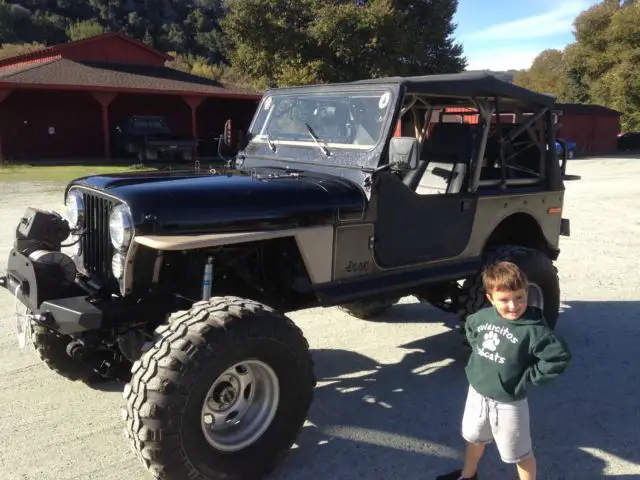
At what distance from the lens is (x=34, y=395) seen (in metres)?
3.91

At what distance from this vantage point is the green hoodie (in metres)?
2.51

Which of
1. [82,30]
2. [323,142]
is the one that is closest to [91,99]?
[323,142]

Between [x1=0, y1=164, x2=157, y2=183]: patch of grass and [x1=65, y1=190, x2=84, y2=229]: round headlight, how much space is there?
12310mm

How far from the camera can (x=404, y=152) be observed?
140 inches

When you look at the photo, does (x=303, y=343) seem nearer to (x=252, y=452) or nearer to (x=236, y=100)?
(x=252, y=452)

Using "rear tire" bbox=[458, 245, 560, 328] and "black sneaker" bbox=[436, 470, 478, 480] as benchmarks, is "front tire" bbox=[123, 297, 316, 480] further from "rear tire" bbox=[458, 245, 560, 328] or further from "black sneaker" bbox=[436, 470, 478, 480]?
"rear tire" bbox=[458, 245, 560, 328]

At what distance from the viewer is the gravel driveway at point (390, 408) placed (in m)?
3.20

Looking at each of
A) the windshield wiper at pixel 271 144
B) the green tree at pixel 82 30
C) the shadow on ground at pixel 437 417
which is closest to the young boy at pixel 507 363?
the shadow on ground at pixel 437 417

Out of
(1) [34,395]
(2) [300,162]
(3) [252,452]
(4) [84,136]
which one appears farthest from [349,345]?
(4) [84,136]

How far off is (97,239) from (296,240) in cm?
111

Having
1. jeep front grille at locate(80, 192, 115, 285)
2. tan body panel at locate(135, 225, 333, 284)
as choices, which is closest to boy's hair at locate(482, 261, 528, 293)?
tan body panel at locate(135, 225, 333, 284)

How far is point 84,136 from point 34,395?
906 inches

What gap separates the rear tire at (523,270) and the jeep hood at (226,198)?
1273 mm

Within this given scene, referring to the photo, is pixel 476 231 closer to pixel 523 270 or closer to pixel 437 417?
pixel 523 270
